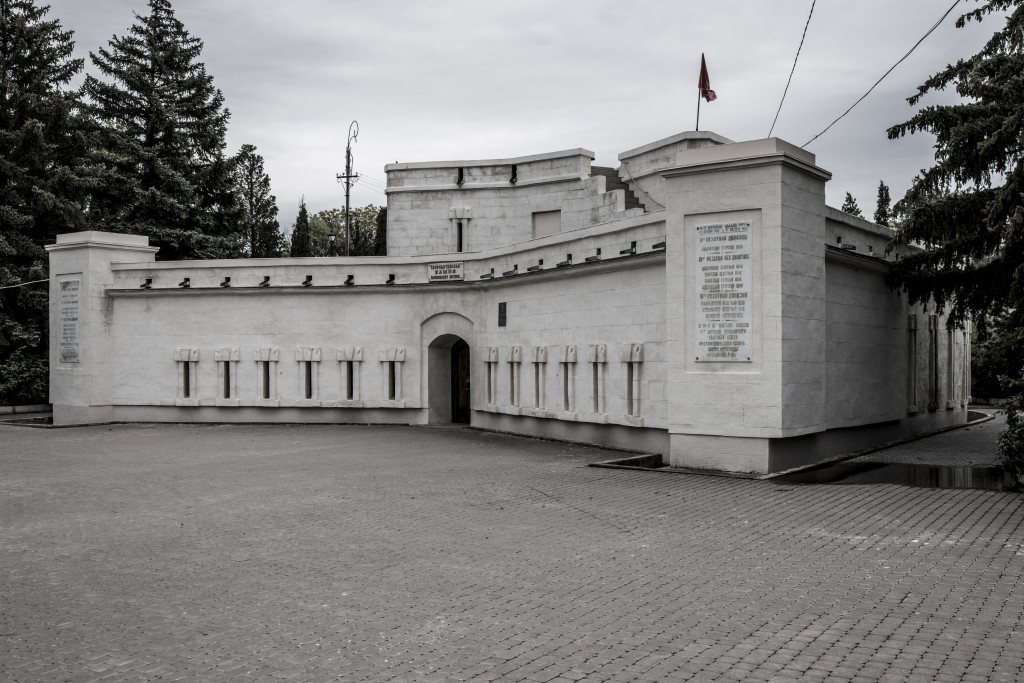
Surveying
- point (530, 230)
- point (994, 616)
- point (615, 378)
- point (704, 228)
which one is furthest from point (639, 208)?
point (994, 616)

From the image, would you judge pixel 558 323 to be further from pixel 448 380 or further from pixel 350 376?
pixel 350 376

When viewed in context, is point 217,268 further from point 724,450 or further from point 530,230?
point 724,450

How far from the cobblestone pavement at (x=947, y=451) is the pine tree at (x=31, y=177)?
27.2 m

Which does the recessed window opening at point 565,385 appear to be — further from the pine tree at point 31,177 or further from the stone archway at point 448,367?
the pine tree at point 31,177

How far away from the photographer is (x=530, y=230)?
29.2 m

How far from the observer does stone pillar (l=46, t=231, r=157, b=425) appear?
25.6 meters

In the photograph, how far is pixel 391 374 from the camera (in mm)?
24422

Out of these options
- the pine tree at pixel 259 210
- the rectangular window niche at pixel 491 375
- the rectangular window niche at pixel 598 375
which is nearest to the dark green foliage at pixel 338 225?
the pine tree at pixel 259 210

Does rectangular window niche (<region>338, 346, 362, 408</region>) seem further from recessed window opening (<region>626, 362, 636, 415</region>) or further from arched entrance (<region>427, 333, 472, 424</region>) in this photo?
recessed window opening (<region>626, 362, 636, 415</region>)

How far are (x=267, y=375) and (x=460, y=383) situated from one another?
556 centimetres

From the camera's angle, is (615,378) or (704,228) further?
(615,378)

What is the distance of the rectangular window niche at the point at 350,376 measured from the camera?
2450cm

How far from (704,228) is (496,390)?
8681mm

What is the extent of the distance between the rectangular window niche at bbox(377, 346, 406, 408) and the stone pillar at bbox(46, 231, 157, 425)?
844 cm
